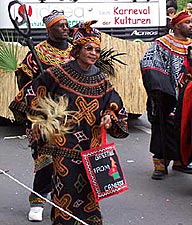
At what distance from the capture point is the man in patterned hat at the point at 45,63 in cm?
567

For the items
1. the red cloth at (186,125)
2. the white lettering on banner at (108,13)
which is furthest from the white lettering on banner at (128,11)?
the red cloth at (186,125)

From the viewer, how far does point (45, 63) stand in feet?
18.6

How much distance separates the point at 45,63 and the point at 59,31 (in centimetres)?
30

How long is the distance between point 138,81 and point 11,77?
6.12 feet

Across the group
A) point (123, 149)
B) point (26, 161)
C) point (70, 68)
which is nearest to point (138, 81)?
point (123, 149)

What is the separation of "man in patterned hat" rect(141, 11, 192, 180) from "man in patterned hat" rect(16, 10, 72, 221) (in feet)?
4.79

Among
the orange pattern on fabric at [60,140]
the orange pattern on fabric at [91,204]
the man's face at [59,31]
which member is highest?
the man's face at [59,31]

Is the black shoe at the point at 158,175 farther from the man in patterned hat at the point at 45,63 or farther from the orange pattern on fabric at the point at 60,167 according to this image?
the orange pattern on fabric at the point at 60,167

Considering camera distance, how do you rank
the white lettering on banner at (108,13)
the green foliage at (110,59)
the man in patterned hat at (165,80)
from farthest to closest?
the white lettering on banner at (108,13)
the green foliage at (110,59)
the man in patterned hat at (165,80)

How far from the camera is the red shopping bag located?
4.64 metres

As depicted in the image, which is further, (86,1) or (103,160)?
(86,1)

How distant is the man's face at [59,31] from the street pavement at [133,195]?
1517 millimetres

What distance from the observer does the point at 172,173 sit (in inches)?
300

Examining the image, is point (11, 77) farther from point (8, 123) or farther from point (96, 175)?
point (96, 175)
